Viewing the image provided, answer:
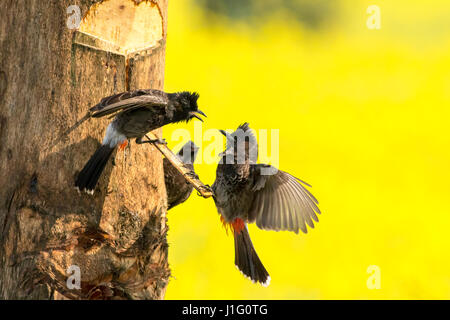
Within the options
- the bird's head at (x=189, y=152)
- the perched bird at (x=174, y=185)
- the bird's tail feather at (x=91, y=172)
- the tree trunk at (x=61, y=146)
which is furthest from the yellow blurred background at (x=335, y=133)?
the bird's tail feather at (x=91, y=172)

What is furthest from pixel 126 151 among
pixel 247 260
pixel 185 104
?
pixel 247 260

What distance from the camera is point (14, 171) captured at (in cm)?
429

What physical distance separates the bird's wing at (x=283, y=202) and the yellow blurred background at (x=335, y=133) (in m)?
1.73

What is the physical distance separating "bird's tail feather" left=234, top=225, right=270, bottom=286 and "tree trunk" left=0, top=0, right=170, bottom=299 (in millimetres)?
1536

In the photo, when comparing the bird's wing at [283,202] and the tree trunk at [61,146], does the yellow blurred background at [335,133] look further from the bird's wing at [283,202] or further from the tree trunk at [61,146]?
the tree trunk at [61,146]

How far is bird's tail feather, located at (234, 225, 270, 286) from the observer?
5758 mm

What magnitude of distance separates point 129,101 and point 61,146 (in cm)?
61

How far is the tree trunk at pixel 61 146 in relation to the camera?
165 inches

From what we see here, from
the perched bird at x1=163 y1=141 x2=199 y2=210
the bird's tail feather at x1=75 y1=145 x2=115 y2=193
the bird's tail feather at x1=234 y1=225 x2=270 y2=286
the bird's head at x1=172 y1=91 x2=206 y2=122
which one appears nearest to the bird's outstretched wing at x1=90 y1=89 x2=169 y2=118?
the bird's head at x1=172 y1=91 x2=206 y2=122

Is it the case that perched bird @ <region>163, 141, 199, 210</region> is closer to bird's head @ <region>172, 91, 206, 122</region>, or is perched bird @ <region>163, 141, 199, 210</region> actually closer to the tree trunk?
bird's head @ <region>172, 91, 206, 122</region>

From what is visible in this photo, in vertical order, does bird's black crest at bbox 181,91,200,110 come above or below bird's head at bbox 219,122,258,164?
above

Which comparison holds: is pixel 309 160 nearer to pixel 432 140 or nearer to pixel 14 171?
pixel 432 140

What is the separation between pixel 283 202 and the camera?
18.2 ft

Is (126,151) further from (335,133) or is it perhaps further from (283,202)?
(335,133)
